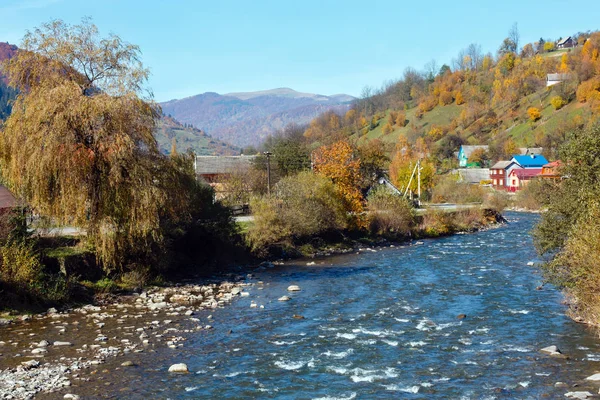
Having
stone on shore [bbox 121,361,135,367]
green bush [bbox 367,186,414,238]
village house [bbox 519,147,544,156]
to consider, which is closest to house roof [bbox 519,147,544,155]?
village house [bbox 519,147,544,156]

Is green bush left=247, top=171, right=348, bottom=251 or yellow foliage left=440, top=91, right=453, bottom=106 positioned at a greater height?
yellow foliage left=440, top=91, right=453, bottom=106

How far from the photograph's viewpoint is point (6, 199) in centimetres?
2978

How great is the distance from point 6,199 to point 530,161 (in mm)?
98518

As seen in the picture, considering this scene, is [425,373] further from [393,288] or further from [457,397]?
[393,288]

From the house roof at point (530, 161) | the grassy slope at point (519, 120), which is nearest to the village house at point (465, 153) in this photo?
the grassy slope at point (519, 120)

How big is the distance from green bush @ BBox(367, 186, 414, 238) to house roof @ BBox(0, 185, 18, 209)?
29.9 m

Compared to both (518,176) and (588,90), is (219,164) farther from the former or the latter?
(588,90)

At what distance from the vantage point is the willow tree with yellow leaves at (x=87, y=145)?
90.4ft

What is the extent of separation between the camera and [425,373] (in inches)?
688

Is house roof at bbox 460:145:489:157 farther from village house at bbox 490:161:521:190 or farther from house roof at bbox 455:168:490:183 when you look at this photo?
village house at bbox 490:161:521:190

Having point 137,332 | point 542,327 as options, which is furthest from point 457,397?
point 137,332

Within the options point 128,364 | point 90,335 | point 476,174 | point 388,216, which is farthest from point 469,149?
point 128,364

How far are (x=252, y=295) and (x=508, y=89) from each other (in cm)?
16604

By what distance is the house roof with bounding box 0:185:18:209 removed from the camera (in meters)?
28.8
